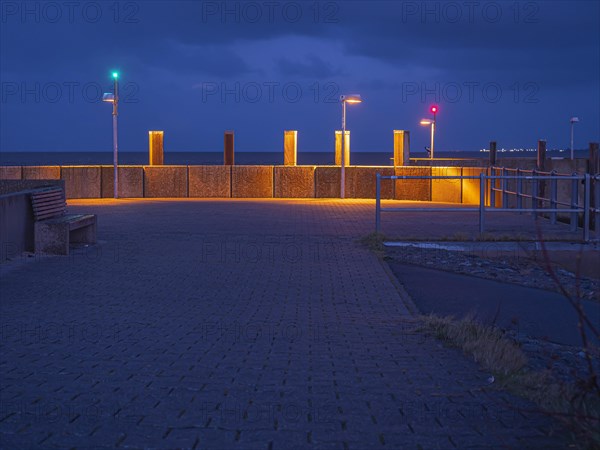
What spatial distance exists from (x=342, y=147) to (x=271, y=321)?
1819cm

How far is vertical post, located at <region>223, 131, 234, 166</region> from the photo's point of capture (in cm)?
2867

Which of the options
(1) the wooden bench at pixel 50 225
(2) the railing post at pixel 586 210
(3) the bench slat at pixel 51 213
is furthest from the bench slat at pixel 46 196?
(2) the railing post at pixel 586 210

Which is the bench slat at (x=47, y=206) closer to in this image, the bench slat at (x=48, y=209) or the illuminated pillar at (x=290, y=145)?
the bench slat at (x=48, y=209)

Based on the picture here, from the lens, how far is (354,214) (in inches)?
825

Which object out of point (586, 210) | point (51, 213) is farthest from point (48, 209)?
point (586, 210)

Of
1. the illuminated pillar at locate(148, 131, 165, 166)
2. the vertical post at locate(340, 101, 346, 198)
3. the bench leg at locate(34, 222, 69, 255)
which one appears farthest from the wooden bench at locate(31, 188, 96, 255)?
the illuminated pillar at locate(148, 131, 165, 166)

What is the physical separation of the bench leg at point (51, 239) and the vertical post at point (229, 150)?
599 inches

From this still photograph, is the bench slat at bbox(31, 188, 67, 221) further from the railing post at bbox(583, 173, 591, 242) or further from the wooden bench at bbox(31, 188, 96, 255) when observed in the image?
the railing post at bbox(583, 173, 591, 242)

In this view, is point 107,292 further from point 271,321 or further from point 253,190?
point 253,190

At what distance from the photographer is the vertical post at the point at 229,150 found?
28.7 meters

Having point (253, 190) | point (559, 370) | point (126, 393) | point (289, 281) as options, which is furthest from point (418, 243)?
point (253, 190)

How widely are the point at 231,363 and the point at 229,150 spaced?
22580mm

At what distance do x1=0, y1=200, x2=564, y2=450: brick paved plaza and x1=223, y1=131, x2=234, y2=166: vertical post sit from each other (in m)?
15.4

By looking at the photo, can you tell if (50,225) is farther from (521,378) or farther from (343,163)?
(343,163)
